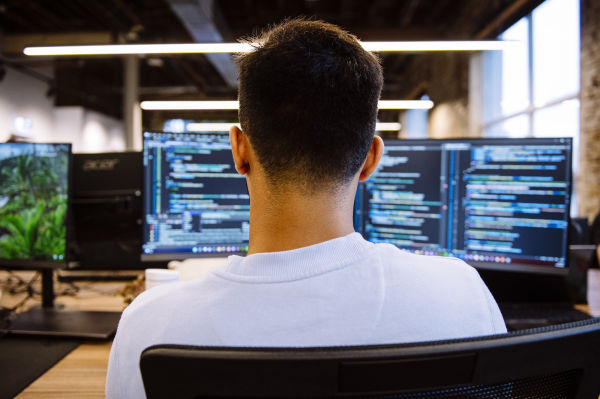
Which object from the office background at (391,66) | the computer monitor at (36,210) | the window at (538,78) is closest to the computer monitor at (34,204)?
the computer monitor at (36,210)

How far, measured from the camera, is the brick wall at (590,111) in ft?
11.3

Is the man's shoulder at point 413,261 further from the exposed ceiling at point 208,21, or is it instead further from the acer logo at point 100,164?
the exposed ceiling at point 208,21

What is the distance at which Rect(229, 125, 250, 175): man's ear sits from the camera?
2.03 ft

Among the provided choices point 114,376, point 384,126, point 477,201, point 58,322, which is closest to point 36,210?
point 58,322

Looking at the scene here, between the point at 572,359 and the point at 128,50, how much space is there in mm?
3276

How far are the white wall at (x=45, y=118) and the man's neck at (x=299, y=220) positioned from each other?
7.68m

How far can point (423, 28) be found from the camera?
6.89 m

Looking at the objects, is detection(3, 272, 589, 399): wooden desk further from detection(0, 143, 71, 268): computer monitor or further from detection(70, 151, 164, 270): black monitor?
detection(70, 151, 164, 270): black monitor

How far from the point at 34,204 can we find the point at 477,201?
1.46 m

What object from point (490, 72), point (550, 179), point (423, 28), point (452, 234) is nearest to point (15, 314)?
point (452, 234)

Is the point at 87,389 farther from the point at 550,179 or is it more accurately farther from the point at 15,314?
the point at 550,179

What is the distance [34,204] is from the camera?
1.28 meters

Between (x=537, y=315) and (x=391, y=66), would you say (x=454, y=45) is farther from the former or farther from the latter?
(x=391, y=66)

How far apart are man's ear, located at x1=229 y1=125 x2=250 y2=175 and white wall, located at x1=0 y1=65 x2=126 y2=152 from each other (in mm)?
7576
